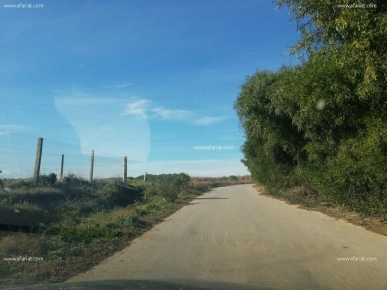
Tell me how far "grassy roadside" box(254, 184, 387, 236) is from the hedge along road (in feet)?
1.93

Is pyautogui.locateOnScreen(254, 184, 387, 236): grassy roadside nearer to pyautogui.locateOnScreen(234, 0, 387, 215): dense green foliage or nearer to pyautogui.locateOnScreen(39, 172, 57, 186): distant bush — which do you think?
pyautogui.locateOnScreen(234, 0, 387, 215): dense green foliage

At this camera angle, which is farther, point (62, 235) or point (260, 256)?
point (62, 235)

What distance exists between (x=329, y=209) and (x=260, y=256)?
10803 millimetres

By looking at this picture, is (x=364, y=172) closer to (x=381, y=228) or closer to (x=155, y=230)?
(x=381, y=228)

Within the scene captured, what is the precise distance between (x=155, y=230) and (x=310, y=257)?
6331mm

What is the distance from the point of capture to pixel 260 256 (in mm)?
8758

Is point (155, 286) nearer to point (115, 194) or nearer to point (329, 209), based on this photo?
point (329, 209)

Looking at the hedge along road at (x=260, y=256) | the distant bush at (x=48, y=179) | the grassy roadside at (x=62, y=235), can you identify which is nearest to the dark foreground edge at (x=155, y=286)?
the hedge along road at (x=260, y=256)

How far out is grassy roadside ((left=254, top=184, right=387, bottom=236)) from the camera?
12.8 m

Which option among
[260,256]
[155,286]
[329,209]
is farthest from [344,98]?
[329,209]

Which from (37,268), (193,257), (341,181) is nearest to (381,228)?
(341,181)

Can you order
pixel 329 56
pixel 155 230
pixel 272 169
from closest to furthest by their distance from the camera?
pixel 329 56
pixel 155 230
pixel 272 169

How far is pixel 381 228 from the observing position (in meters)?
12.3

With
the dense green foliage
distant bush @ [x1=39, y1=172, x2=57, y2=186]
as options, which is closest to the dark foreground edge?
the dense green foliage
